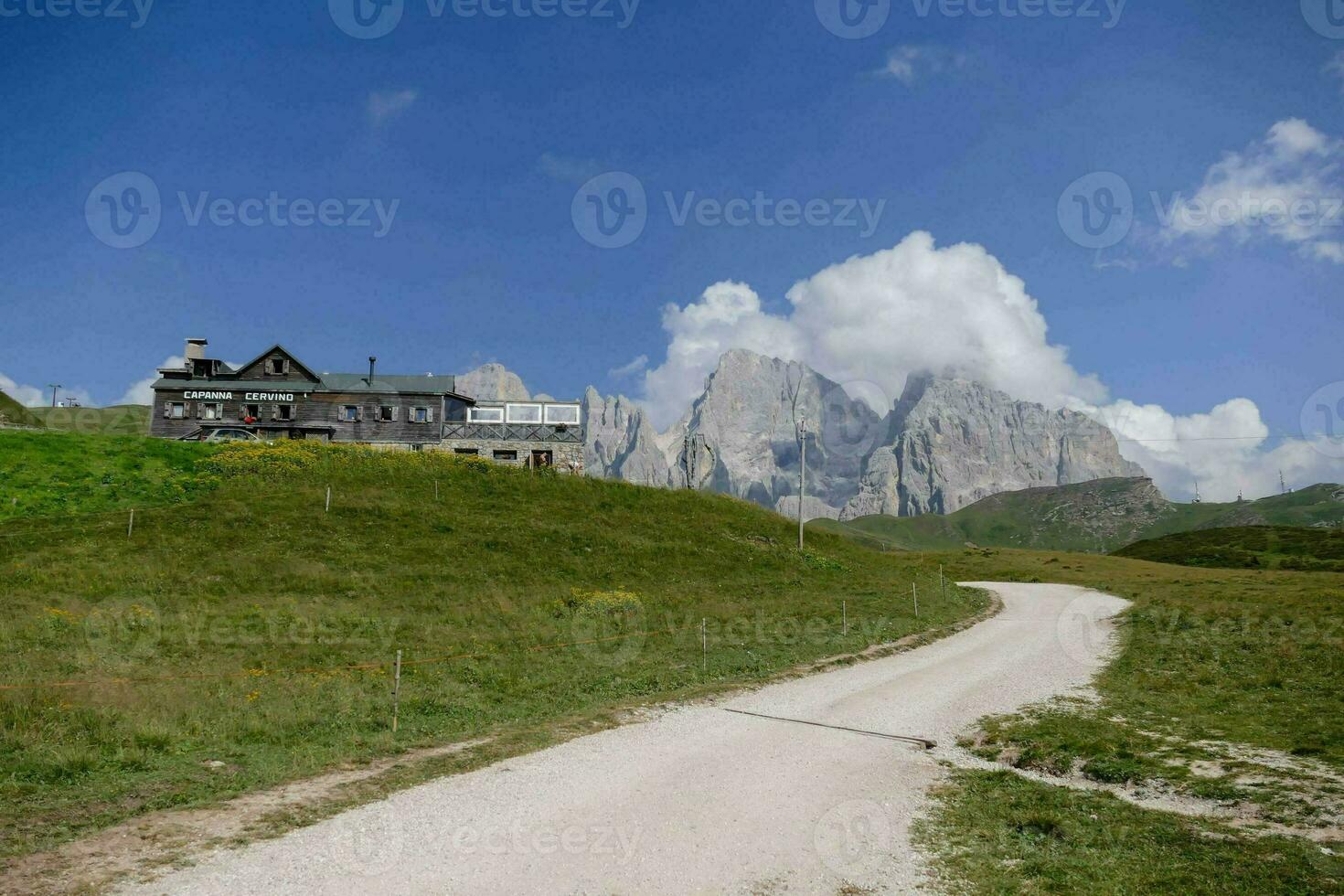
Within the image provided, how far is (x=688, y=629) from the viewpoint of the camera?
99.9 feet

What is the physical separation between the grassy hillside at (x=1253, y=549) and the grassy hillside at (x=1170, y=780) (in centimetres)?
8461

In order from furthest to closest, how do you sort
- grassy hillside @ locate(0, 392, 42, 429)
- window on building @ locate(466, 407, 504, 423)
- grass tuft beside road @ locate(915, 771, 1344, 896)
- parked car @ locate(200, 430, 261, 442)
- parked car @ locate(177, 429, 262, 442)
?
1. grassy hillside @ locate(0, 392, 42, 429)
2. window on building @ locate(466, 407, 504, 423)
3. parked car @ locate(200, 430, 261, 442)
4. parked car @ locate(177, 429, 262, 442)
5. grass tuft beside road @ locate(915, 771, 1344, 896)

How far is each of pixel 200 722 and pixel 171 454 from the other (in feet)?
141

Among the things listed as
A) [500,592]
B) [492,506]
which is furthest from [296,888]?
[492,506]

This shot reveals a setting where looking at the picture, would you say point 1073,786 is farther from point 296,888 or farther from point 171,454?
point 171,454

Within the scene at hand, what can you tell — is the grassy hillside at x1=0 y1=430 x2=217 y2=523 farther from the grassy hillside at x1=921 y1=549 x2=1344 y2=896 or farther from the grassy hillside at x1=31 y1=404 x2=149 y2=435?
the grassy hillside at x1=31 y1=404 x2=149 y2=435

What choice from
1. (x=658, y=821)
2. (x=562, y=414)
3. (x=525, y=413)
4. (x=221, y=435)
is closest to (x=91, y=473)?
(x=221, y=435)

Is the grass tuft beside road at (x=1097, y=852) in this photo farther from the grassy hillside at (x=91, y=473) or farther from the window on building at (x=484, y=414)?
the window on building at (x=484, y=414)

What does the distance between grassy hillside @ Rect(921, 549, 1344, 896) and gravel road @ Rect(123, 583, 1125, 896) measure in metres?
1.16

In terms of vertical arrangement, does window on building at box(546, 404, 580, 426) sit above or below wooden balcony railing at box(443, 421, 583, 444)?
above

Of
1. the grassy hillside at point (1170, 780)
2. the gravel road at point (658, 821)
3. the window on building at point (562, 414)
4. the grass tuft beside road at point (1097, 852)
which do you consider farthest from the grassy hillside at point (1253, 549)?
the gravel road at point (658, 821)

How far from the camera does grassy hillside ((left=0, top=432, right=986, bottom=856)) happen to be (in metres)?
14.5

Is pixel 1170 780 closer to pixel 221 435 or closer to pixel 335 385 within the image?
pixel 221 435

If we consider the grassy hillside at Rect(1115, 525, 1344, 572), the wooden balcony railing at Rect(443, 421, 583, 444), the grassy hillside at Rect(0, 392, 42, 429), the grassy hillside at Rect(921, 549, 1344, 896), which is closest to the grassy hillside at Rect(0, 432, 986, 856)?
the wooden balcony railing at Rect(443, 421, 583, 444)
